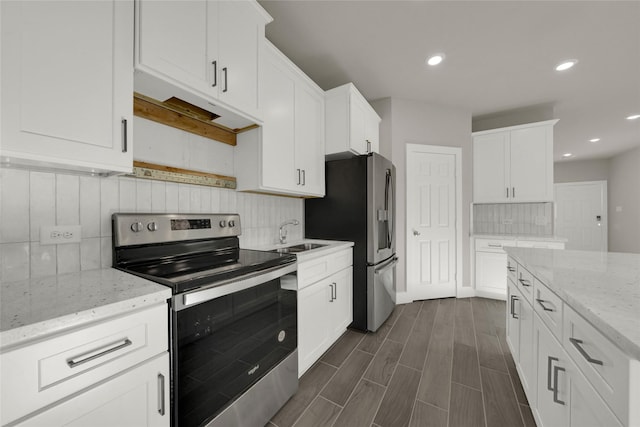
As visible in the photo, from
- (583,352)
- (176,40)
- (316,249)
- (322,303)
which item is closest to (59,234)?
(176,40)

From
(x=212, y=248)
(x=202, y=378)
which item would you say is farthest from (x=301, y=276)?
(x=202, y=378)

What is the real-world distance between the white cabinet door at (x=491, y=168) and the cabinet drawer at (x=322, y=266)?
2551mm

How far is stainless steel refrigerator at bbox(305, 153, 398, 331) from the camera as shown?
2322 mm

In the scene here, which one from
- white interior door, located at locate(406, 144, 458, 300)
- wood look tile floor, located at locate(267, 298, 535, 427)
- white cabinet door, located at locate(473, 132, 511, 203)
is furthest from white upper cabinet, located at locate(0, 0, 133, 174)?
white cabinet door, located at locate(473, 132, 511, 203)

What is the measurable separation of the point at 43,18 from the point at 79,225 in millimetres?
806

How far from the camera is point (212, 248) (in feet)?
5.30

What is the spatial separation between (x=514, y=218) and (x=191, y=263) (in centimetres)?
448

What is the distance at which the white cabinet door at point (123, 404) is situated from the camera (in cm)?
67

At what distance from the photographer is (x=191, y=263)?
1338 millimetres

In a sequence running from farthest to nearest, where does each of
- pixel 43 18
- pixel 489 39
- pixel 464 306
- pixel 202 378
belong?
1. pixel 464 306
2. pixel 489 39
3. pixel 202 378
4. pixel 43 18

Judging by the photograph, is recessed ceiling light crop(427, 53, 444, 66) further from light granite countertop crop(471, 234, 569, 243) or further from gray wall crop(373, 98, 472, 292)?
light granite countertop crop(471, 234, 569, 243)

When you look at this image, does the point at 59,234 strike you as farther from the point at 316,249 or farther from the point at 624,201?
the point at 624,201

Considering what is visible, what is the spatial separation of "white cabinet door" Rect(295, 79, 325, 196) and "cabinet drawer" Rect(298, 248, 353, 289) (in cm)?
61

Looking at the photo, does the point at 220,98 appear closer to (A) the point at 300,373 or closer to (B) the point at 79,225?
(B) the point at 79,225
